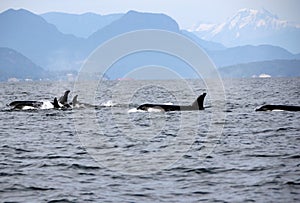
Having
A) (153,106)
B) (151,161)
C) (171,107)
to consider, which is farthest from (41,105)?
(151,161)

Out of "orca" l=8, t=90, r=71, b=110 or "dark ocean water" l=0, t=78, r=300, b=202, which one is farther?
"orca" l=8, t=90, r=71, b=110

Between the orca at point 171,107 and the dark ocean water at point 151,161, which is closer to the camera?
the dark ocean water at point 151,161

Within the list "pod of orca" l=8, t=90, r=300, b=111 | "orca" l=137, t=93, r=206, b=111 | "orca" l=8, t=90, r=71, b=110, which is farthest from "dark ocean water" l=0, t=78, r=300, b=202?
"orca" l=8, t=90, r=71, b=110

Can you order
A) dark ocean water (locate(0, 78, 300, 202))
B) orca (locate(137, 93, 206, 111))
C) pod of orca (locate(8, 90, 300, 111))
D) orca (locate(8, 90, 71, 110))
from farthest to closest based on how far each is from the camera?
orca (locate(8, 90, 71, 110)) < orca (locate(137, 93, 206, 111)) < pod of orca (locate(8, 90, 300, 111)) < dark ocean water (locate(0, 78, 300, 202))

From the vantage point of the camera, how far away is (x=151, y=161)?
19.0 metres

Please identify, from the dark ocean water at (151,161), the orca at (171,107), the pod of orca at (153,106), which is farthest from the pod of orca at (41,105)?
the dark ocean water at (151,161)

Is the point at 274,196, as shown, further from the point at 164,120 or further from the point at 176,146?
the point at 164,120

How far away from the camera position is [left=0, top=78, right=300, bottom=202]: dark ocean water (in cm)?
1445

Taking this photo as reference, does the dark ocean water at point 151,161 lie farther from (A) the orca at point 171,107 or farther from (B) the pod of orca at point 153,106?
(A) the orca at point 171,107

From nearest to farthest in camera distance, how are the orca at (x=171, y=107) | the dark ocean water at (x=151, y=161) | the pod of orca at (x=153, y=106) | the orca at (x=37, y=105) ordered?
the dark ocean water at (x=151, y=161)
the pod of orca at (x=153, y=106)
the orca at (x=171, y=107)
the orca at (x=37, y=105)

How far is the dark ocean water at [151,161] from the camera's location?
14453 millimetres

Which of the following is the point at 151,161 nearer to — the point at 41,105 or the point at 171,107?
the point at 171,107

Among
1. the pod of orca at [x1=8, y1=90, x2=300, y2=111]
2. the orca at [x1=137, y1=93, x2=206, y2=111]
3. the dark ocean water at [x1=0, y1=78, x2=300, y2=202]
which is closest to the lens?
the dark ocean water at [x1=0, y1=78, x2=300, y2=202]

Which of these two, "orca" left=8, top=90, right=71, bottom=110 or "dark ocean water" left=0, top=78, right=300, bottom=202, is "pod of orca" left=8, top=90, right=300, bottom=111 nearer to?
"orca" left=8, top=90, right=71, bottom=110
